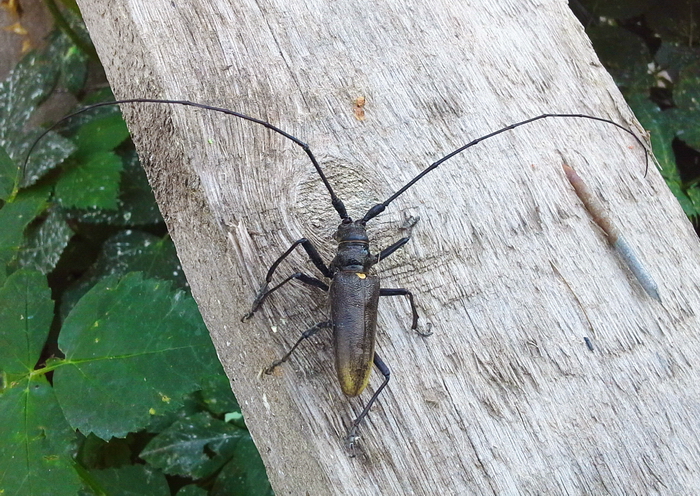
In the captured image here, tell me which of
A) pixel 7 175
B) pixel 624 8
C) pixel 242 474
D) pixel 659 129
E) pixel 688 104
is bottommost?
pixel 242 474

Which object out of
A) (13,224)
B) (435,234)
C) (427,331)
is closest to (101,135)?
(13,224)

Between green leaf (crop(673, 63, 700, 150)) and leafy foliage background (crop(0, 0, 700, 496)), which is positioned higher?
green leaf (crop(673, 63, 700, 150))

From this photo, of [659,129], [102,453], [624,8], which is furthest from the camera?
[624,8]

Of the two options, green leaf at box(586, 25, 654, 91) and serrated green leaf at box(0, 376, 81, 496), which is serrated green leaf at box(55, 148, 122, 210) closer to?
serrated green leaf at box(0, 376, 81, 496)

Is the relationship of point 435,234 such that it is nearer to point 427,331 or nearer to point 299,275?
point 427,331

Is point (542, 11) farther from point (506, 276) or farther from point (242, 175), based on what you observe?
point (242, 175)

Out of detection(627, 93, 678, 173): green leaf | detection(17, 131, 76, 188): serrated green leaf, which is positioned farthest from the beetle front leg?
detection(627, 93, 678, 173): green leaf

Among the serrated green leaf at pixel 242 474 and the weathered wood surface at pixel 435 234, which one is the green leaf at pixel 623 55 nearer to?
the weathered wood surface at pixel 435 234
